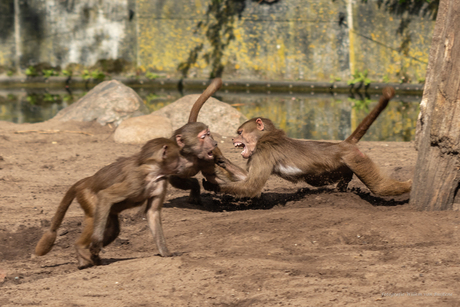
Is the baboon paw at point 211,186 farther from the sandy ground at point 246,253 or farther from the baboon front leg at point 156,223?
the baboon front leg at point 156,223

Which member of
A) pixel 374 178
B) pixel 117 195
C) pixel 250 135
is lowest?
pixel 374 178

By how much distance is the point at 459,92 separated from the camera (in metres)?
4.72

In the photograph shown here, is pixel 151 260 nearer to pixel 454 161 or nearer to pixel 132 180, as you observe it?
pixel 132 180

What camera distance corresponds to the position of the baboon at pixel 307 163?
5.62 metres

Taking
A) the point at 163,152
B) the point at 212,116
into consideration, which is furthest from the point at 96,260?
the point at 212,116

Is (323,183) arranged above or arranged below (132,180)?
below

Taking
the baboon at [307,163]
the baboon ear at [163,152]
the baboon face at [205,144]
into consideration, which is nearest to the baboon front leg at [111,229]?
the baboon ear at [163,152]

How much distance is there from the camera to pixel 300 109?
1391cm

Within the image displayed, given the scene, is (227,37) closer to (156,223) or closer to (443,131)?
(443,131)

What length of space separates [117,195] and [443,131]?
9.17 ft

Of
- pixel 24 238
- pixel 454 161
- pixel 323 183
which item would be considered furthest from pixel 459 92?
pixel 24 238

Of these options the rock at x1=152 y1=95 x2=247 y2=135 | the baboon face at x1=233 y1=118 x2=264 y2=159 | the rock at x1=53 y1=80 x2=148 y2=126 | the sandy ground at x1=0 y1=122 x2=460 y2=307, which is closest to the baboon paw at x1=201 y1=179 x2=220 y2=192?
the sandy ground at x1=0 y1=122 x2=460 y2=307

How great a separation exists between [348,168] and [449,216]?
1.28m

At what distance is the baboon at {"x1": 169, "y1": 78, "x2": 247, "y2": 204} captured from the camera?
5.30 m
